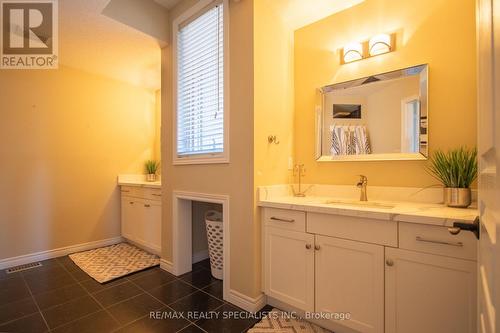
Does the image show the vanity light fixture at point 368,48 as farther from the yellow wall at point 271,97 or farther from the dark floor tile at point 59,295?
the dark floor tile at point 59,295

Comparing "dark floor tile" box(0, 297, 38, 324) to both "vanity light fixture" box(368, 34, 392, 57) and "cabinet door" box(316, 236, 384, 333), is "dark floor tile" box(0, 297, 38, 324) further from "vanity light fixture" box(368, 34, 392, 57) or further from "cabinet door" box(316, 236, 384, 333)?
"vanity light fixture" box(368, 34, 392, 57)

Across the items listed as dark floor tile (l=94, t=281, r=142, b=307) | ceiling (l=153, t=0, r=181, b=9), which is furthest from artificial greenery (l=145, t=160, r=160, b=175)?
ceiling (l=153, t=0, r=181, b=9)

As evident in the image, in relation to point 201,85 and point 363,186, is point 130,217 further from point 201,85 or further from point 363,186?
point 363,186

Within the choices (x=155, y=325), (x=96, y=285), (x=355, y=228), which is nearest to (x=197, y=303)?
(x=155, y=325)

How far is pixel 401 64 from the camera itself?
1.81 meters

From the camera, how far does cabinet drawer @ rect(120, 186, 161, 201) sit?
9.45 feet

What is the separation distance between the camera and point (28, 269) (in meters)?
2.57

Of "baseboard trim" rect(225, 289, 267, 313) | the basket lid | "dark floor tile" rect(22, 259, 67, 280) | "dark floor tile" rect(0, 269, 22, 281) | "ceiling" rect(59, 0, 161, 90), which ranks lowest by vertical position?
"dark floor tile" rect(22, 259, 67, 280)

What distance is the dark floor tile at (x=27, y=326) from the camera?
5.32 feet

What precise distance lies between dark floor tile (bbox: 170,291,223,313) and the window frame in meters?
1.18

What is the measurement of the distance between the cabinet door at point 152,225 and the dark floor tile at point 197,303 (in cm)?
100

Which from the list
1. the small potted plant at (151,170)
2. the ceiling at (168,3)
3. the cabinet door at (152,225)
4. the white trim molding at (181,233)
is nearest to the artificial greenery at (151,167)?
the small potted plant at (151,170)

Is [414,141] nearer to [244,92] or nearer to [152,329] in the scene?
[244,92]

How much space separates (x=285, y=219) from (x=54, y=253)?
3017 mm
